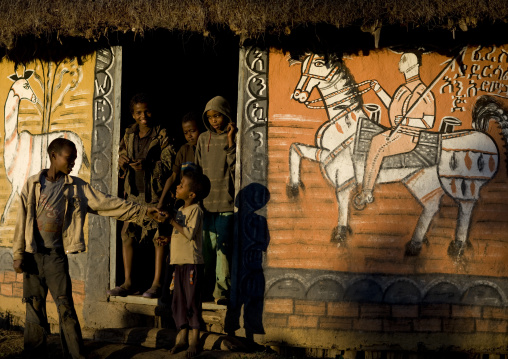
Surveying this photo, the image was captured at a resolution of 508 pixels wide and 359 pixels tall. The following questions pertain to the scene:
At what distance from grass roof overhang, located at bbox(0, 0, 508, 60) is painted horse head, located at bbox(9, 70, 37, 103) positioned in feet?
2.67

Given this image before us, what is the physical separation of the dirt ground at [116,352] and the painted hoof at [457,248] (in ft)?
5.90

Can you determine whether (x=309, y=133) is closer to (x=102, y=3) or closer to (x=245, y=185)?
(x=245, y=185)

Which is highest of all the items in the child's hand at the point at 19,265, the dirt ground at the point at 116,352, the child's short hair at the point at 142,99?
the child's short hair at the point at 142,99

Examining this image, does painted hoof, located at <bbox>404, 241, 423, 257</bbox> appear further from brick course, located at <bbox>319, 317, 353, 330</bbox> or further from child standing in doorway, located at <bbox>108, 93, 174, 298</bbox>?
child standing in doorway, located at <bbox>108, 93, 174, 298</bbox>

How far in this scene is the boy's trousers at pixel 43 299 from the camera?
5027mm

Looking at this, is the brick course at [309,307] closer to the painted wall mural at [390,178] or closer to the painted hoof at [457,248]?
the painted wall mural at [390,178]

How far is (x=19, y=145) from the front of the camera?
7.22 metres

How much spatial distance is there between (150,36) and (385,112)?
2726 mm

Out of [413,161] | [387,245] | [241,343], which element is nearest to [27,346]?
[241,343]

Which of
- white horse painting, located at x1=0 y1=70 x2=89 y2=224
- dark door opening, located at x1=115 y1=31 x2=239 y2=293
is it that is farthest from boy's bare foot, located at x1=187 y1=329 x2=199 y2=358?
white horse painting, located at x1=0 y1=70 x2=89 y2=224

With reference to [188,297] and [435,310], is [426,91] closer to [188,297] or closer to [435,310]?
[435,310]

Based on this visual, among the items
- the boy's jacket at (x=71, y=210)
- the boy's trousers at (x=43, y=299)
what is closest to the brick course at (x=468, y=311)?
the boy's jacket at (x=71, y=210)

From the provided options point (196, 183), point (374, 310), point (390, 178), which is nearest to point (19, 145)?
point (196, 183)

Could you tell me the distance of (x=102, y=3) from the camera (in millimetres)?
5957
